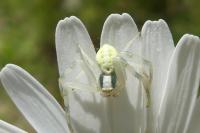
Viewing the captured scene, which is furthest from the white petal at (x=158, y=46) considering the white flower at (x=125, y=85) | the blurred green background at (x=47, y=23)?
the blurred green background at (x=47, y=23)

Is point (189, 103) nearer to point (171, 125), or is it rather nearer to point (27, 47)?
point (171, 125)

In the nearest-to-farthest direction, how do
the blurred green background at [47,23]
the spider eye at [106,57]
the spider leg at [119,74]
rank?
the spider eye at [106,57], the spider leg at [119,74], the blurred green background at [47,23]

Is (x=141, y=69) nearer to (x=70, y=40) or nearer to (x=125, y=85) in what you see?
(x=125, y=85)

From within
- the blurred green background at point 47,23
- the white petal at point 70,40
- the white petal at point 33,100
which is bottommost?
the blurred green background at point 47,23

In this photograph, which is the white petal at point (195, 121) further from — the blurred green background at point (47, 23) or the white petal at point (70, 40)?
the blurred green background at point (47, 23)

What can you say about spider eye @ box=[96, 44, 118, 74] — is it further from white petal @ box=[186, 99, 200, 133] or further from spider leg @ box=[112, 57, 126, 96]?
white petal @ box=[186, 99, 200, 133]

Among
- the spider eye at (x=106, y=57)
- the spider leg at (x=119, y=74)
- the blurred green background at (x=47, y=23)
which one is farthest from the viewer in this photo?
the blurred green background at (x=47, y=23)

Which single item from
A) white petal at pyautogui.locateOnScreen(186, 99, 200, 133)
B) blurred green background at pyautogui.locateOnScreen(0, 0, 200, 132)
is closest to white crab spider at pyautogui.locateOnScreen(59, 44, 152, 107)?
white petal at pyautogui.locateOnScreen(186, 99, 200, 133)

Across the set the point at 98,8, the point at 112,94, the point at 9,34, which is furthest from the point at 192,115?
the point at 9,34
